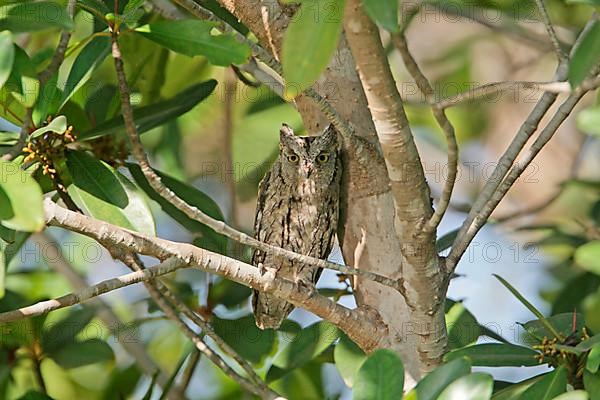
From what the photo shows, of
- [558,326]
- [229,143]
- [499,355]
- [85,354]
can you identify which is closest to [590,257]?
[499,355]

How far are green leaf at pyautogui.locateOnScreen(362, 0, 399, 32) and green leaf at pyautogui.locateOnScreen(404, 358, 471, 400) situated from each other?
55cm

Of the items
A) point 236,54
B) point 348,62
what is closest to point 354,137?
→ point 348,62

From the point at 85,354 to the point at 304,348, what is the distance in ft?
2.02

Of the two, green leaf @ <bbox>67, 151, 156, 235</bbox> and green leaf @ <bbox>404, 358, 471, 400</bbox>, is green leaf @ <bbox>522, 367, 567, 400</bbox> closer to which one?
green leaf @ <bbox>404, 358, 471, 400</bbox>

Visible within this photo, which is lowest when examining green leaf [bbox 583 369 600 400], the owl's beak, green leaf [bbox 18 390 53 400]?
green leaf [bbox 18 390 53 400]

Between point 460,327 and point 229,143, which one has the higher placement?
point 229,143

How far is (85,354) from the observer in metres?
2.61

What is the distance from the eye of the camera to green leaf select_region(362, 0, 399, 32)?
3.93 ft

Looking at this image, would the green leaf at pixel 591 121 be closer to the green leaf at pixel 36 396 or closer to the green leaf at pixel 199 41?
the green leaf at pixel 199 41

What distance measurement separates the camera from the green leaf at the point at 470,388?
1345 millimetres

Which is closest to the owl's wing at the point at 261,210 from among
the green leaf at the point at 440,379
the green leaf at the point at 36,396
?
the green leaf at the point at 36,396

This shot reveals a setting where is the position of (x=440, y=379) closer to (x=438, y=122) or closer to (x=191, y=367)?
(x=438, y=122)

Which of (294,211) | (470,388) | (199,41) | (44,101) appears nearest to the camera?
(470,388)

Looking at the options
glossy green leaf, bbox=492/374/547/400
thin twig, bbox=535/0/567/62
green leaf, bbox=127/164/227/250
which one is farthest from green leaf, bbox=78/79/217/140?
glossy green leaf, bbox=492/374/547/400
